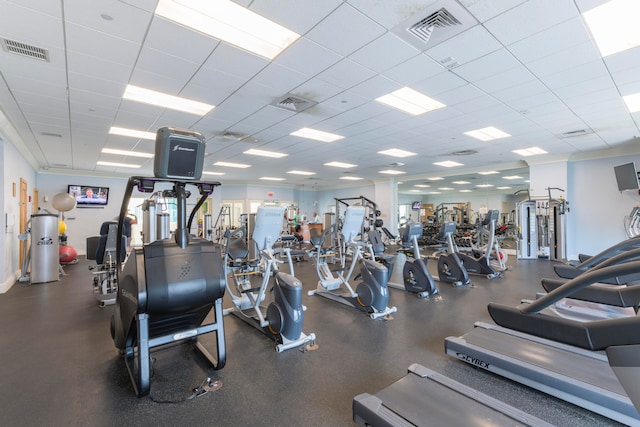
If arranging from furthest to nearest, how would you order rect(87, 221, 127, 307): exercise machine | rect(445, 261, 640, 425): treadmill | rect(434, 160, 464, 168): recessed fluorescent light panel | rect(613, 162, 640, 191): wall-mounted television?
rect(434, 160, 464, 168): recessed fluorescent light panel → rect(613, 162, 640, 191): wall-mounted television → rect(87, 221, 127, 307): exercise machine → rect(445, 261, 640, 425): treadmill

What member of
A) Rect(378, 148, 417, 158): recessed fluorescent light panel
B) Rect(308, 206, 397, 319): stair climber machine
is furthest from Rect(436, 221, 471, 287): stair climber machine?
Rect(378, 148, 417, 158): recessed fluorescent light panel

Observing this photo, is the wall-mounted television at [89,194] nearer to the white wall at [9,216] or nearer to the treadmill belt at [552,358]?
the white wall at [9,216]

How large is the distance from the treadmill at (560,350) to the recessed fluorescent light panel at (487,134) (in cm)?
460

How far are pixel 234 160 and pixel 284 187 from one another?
677cm

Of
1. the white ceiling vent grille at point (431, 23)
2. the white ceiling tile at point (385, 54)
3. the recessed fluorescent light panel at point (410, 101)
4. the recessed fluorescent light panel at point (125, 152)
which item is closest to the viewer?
the white ceiling vent grille at point (431, 23)

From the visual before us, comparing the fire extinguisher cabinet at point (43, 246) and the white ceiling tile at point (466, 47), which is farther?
the fire extinguisher cabinet at point (43, 246)

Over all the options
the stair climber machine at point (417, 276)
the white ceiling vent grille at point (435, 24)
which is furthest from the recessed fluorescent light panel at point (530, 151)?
the white ceiling vent grille at point (435, 24)

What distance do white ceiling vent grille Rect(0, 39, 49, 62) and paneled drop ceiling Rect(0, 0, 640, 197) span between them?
0.06 feet

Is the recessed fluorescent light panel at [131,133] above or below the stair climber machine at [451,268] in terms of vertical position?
above

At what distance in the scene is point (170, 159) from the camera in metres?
2.13

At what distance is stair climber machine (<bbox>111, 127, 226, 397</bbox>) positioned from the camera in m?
2.09

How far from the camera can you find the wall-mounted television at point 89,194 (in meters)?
10.3

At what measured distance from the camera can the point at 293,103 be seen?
452 cm

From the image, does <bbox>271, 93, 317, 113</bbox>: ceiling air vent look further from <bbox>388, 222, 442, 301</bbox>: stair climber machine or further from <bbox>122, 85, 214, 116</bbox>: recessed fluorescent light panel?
<bbox>388, 222, 442, 301</bbox>: stair climber machine
